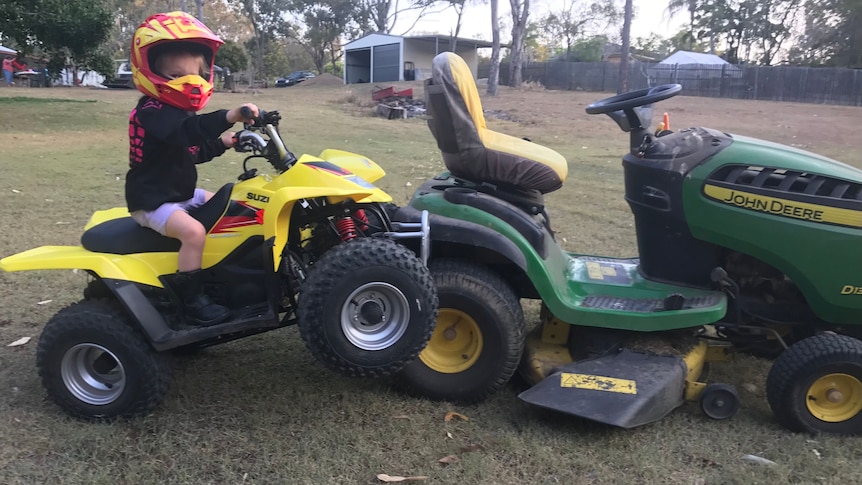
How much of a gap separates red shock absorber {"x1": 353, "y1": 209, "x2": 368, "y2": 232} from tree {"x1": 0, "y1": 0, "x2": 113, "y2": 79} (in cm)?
1453

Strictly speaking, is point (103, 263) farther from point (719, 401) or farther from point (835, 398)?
point (835, 398)

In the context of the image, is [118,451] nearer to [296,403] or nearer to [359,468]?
[296,403]

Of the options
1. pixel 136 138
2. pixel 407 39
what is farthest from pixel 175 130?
pixel 407 39

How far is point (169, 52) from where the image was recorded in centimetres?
309

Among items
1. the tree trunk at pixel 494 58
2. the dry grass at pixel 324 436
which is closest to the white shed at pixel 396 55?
the tree trunk at pixel 494 58

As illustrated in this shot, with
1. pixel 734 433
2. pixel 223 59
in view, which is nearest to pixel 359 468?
pixel 734 433

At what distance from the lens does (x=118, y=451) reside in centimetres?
293

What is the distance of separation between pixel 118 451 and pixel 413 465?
1.27 meters

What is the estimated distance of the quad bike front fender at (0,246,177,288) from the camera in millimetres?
3098

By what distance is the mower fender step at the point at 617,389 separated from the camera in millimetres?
3018

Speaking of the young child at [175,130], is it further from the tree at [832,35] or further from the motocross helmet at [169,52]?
the tree at [832,35]

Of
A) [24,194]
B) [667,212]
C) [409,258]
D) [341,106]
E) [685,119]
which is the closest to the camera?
[409,258]

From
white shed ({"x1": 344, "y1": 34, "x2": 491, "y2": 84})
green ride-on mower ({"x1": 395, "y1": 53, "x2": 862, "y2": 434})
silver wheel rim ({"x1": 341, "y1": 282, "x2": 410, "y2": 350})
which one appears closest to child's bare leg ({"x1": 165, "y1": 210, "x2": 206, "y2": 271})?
silver wheel rim ({"x1": 341, "y1": 282, "x2": 410, "y2": 350})

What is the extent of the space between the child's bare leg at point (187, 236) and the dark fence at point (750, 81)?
101 feet
